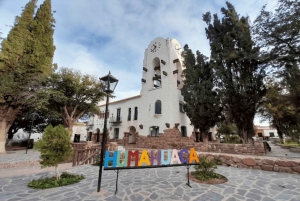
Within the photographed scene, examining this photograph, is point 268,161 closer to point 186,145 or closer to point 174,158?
point 174,158

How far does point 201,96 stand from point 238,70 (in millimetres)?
3853

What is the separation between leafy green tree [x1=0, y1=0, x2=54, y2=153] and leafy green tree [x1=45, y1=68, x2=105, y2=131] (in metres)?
1.71

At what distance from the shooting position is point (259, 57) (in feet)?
32.3

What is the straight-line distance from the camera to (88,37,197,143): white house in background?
53.0 ft

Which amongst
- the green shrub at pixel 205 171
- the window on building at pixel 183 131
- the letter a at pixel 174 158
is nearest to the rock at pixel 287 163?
the green shrub at pixel 205 171

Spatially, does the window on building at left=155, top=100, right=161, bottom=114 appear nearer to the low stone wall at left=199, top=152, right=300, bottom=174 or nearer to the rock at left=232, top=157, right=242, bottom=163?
the low stone wall at left=199, top=152, right=300, bottom=174

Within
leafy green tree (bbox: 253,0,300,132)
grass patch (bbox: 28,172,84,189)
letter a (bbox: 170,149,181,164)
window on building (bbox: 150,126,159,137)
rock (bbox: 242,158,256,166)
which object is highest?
leafy green tree (bbox: 253,0,300,132)

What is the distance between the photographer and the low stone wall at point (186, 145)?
10203 mm

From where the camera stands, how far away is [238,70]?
483 inches

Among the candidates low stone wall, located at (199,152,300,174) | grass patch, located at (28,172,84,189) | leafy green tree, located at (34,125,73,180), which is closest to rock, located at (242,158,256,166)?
low stone wall, located at (199,152,300,174)

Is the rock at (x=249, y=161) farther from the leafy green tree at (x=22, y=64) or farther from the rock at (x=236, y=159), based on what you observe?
the leafy green tree at (x=22, y=64)

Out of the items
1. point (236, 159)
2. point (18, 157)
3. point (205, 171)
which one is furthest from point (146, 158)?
point (18, 157)

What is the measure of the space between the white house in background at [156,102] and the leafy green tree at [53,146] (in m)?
11.5

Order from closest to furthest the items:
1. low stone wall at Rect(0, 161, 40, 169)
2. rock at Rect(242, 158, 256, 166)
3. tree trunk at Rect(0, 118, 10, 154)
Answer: rock at Rect(242, 158, 256, 166) < low stone wall at Rect(0, 161, 40, 169) < tree trunk at Rect(0, 118, 10, 154)
